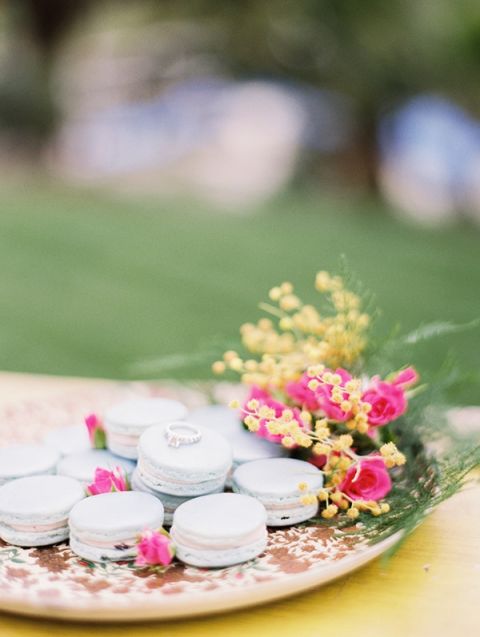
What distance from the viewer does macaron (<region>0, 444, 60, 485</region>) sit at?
3.18ft

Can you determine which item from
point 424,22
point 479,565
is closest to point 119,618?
point 479,565

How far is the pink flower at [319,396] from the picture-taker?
0.96 metres

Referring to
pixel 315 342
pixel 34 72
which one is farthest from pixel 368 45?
pixel 315 342

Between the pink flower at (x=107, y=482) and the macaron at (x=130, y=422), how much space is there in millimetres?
61

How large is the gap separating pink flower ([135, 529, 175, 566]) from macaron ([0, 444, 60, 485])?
0.21 metres

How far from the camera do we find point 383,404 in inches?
37.9

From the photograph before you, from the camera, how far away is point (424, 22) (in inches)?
254

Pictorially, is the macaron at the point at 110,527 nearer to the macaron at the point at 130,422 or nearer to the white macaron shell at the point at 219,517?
the white macaron shell at the point at 219,517

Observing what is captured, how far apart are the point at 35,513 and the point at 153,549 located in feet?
0.46

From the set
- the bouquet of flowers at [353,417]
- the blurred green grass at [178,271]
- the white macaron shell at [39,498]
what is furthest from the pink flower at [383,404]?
the blurred green grass at [178,271]

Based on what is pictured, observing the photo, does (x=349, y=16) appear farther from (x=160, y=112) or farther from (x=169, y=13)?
(x=160, y=112)

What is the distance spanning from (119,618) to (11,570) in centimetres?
14

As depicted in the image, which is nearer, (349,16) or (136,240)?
(136,240)

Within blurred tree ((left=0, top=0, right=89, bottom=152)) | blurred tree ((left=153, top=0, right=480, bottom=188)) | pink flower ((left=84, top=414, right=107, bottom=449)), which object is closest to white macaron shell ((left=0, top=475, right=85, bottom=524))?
pink flower ((left=84, top=414, right=107, bottom=449))
